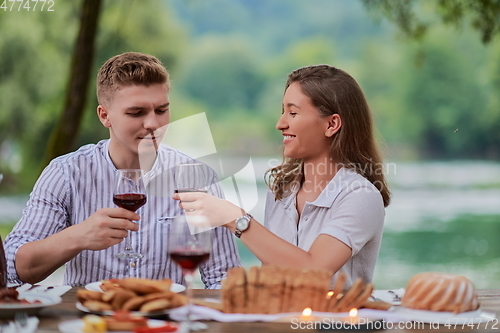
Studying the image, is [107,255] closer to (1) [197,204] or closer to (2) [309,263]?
(1) [197,204]

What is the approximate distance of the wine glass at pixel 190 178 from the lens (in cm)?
229

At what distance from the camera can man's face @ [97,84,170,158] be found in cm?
263

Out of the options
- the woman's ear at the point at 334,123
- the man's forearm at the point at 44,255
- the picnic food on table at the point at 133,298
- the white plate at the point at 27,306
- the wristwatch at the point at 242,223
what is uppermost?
the woman's ear at the point at 334,123

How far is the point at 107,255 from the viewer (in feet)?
8.41

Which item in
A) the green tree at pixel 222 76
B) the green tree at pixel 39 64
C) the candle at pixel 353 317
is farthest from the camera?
the green tree at pixel 222 76

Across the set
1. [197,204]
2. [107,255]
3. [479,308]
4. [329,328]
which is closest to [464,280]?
[479,308]

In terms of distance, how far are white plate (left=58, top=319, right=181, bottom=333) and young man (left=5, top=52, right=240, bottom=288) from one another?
863 mm

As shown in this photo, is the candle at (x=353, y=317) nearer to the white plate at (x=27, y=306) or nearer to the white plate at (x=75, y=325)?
the white plate at (x=75, y=325)

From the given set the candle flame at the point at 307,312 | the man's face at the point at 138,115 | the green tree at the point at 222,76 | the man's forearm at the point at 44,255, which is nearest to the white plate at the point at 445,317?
the candle flame at the point at 307,312

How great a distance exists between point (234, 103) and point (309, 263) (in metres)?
11.2

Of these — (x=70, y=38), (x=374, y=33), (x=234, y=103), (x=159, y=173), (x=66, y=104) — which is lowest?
(x=159, y=173)

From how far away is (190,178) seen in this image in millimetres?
2377

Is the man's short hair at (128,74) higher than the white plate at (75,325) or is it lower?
higher

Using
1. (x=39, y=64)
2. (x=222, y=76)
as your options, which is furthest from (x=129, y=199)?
(x=222, y=76)
